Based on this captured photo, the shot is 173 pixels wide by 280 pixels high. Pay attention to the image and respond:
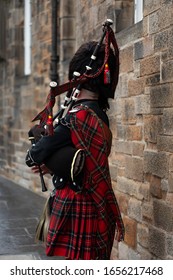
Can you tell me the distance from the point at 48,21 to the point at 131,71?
4.81m

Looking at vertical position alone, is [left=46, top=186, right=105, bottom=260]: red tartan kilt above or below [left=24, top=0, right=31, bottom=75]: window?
below

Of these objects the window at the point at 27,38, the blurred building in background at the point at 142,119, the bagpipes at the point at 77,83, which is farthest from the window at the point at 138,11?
the window at the point at 27,38

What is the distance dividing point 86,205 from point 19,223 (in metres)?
4.11

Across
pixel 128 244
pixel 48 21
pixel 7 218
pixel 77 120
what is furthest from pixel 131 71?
pixel 48 21

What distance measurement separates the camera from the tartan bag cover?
112 inches

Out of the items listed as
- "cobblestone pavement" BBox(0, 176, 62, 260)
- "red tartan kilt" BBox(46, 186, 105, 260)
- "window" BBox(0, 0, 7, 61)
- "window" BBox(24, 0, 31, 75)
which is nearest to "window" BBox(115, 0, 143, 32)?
"cobblestone pavement" BBox(0, 176, 62, 260)

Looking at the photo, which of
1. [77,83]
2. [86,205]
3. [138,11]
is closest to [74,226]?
[86,205]

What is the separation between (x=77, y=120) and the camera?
282 centimetres

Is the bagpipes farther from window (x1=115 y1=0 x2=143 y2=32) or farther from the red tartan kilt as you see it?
window (x1=115 y1=0 x2=143 y2=32)

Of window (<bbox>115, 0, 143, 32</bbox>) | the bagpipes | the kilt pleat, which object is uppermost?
window (<bbox>115, 0, 143, 32</bbox>)

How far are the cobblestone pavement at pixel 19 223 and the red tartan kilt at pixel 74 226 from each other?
2.31 metres

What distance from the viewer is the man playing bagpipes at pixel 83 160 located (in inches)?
112

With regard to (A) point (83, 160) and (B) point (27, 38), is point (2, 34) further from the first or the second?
(A) point (83, 160)
